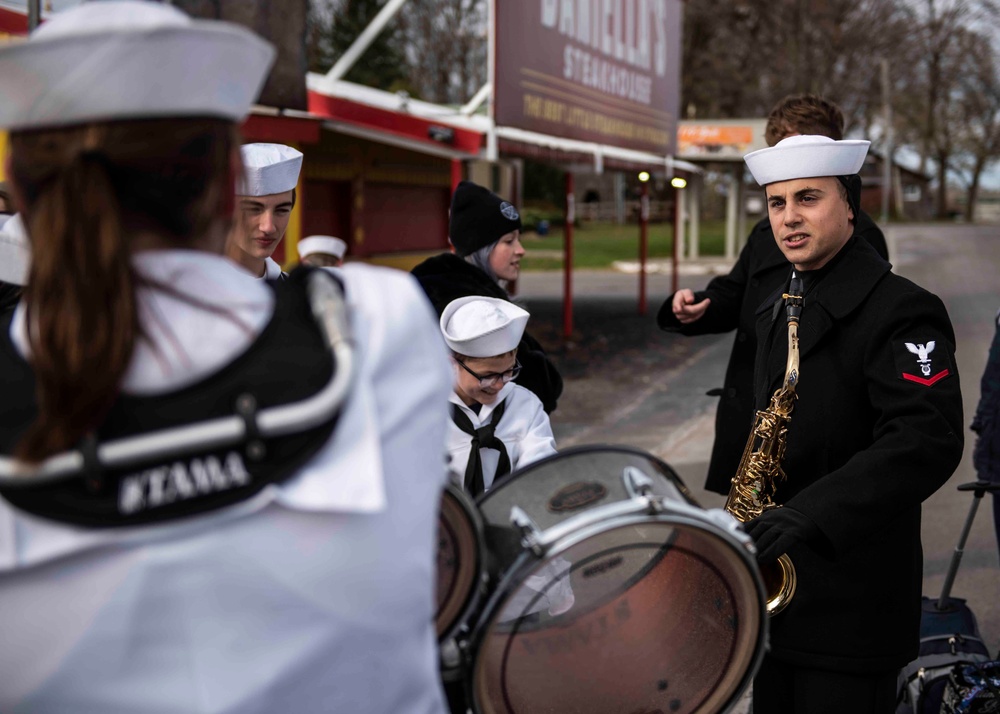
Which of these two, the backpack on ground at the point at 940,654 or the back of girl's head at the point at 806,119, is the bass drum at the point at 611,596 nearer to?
the backpack on ground at the point at 940,654

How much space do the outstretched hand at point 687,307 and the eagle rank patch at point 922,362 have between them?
4.60ft

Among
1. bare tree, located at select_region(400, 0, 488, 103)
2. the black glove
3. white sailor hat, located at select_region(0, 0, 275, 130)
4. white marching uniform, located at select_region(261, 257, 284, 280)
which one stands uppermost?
bare tree, located at select_region(400, 0, 488, 103)

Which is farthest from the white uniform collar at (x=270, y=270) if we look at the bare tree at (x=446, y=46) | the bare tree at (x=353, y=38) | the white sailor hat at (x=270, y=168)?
the bare tree at (x=353, y=38)

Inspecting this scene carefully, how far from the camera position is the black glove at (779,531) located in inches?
91.0

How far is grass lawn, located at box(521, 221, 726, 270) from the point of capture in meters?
31.4

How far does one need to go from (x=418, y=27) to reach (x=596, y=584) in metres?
35.8

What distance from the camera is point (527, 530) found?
4.95ft

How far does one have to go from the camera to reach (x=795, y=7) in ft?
118

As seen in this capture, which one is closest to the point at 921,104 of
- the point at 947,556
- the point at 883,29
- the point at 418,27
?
the point at 883,29

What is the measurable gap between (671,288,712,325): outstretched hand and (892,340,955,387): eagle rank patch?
140cm

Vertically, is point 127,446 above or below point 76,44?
below

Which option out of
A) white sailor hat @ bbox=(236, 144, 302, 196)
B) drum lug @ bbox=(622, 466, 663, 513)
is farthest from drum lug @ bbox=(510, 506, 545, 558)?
white sailor hat @ bbox=(236, 144, 302, 196)

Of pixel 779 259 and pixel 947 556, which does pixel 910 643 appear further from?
pixel 947 556

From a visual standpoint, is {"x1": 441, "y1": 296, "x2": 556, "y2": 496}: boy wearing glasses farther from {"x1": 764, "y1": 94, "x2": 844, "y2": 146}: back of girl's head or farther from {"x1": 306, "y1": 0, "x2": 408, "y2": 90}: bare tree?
{"x1": 306, "y1": 0, "x2": 408, "y2": 90}: bare tree
